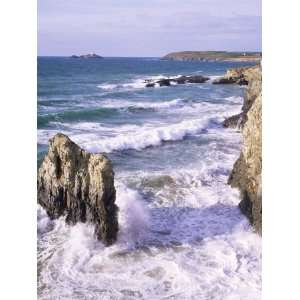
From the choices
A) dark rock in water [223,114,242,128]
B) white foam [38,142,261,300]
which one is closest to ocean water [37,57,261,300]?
white foam [38,142,261,300]

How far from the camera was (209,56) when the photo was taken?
6391mm

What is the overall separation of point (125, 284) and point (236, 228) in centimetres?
158

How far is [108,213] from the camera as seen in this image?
636cm

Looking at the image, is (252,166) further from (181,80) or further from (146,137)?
(146,137)

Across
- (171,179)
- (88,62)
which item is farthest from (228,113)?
(88,62)

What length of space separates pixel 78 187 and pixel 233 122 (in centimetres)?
294

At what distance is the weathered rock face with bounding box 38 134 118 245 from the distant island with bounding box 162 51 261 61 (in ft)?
4.65

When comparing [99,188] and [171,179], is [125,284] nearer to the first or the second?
[99,188]

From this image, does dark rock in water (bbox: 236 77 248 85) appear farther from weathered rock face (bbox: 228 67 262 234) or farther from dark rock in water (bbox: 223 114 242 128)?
weathered rock face (bbox: 228 67 262 234)

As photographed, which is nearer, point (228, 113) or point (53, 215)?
point (53, 215)

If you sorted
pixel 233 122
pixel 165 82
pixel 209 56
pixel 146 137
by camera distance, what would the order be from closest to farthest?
pixel 209 56
pixel 165 82
pixel 146 137
pixel 233 122

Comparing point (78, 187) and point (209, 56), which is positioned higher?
point (209, 56)

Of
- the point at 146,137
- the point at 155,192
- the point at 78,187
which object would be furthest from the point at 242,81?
the point at 78,187

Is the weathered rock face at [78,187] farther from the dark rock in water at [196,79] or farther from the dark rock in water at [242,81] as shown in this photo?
the dark rock in water at [242,81]
